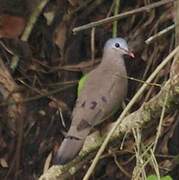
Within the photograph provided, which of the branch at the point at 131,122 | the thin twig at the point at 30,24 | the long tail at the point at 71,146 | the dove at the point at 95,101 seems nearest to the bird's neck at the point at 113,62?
the dove at the point at 95,101

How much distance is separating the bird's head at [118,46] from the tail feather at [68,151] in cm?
105

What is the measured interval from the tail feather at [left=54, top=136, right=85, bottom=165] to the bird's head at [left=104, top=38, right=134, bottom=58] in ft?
3.46

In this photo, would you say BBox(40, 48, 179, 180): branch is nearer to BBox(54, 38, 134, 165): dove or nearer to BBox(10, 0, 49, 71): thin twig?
BBox(54, 38, 134, 165): dove

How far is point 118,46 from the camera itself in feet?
15.7

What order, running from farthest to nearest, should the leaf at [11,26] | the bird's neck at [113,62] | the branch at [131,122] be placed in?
the leaf at [11,26] → the bird's neck at [113,62] → the branch at [131,122]

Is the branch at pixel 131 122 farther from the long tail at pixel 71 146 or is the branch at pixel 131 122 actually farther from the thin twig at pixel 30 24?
the thin twig at pixel 30 24

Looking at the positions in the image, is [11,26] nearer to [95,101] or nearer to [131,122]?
[95,101]

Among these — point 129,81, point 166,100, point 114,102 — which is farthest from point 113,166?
point 166,100

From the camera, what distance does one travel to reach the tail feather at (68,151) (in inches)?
147

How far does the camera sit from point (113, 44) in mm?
4750

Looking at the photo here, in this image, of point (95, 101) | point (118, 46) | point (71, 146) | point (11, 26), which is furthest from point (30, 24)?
point (71, 146)

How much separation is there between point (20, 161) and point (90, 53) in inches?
32.8

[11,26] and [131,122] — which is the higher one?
[11,26]

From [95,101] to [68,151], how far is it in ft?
1.46
